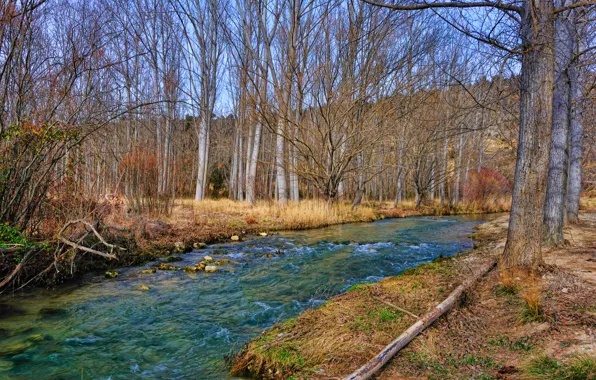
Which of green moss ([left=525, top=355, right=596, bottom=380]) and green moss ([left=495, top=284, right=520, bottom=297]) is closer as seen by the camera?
green moss ([left=525, top=355, right=596, bottom=380])

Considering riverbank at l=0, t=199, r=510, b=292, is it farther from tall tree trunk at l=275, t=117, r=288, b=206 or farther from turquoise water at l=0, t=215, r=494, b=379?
tall tree trunk at l=275, t=117, r=288, b=206

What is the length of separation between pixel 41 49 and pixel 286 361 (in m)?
7.03

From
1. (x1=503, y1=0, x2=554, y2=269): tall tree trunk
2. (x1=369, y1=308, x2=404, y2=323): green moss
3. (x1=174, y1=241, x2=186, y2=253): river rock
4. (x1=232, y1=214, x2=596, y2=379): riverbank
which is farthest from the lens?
(x1=174, y1=241, x2=186, y2=253): river rock

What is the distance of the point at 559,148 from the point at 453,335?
18.7 ft

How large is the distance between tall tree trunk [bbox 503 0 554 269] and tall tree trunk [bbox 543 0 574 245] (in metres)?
2.30

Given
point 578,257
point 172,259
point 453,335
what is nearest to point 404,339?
point 453,335

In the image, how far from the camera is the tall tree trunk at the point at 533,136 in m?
4.81

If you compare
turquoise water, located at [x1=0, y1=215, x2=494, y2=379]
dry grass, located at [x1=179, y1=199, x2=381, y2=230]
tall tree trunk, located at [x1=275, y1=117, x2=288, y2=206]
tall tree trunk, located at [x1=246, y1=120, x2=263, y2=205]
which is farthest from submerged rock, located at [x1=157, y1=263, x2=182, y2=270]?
tall tree trunk, located at [x1=246, y1=120, x2=263, y2=205]

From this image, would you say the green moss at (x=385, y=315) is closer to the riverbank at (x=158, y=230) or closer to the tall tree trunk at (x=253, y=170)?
the riverbank at (x=158, y=230)

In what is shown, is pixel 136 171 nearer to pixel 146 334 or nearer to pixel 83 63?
pixel 83 63

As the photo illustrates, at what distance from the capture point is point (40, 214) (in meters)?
6.12

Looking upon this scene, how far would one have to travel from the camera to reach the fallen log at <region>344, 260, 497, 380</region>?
2558 mm

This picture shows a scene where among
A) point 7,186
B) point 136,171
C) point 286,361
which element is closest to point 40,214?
point 7,186

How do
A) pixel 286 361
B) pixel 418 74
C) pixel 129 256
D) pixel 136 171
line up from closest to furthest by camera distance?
pixel 286 361
pixel 129 256
pixel 136 171
pixel 418 74
